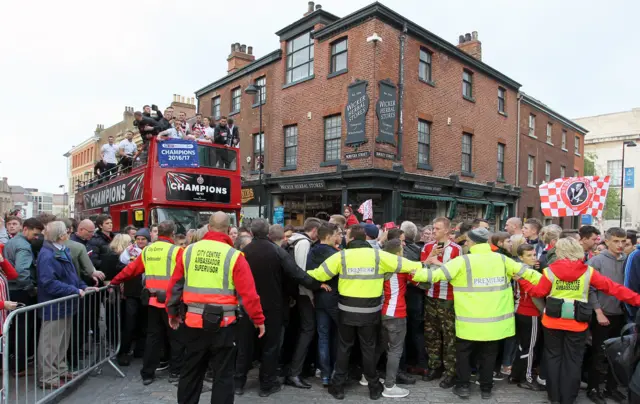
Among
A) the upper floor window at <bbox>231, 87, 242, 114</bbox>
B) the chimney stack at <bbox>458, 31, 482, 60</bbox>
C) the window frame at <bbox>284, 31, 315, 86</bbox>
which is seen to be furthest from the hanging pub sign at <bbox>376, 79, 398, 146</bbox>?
the upper floor window at <bbox>231, 87, 242, 114</bbox>

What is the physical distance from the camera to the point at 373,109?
1471 cm

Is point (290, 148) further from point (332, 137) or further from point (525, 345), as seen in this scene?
point (525, 345)

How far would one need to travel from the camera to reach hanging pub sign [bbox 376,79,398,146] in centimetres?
1474

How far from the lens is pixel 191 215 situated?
416 inches

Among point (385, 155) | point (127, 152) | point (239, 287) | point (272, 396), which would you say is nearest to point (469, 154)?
point (385, 155)

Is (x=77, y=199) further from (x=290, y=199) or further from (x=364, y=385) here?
(x=364, y=385)

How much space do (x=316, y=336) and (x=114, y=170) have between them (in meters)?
11.5

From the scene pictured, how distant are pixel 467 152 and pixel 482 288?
15.8m

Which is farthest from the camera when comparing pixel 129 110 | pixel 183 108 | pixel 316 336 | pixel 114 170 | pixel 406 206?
pixel 129 110

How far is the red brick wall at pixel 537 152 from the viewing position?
22.6 m

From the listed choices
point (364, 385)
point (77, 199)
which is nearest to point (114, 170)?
point (77, 199)

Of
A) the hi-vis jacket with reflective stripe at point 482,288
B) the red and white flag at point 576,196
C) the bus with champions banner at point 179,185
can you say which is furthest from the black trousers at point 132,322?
the red and white flag at point 576,196

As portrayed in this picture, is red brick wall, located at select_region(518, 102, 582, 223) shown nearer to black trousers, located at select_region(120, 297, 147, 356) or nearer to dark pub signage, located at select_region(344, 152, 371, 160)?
dark pub signage, located at select_region(344, 152, 371, 160)

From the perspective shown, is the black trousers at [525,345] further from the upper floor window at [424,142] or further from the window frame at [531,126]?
the window frame at [531,126]
